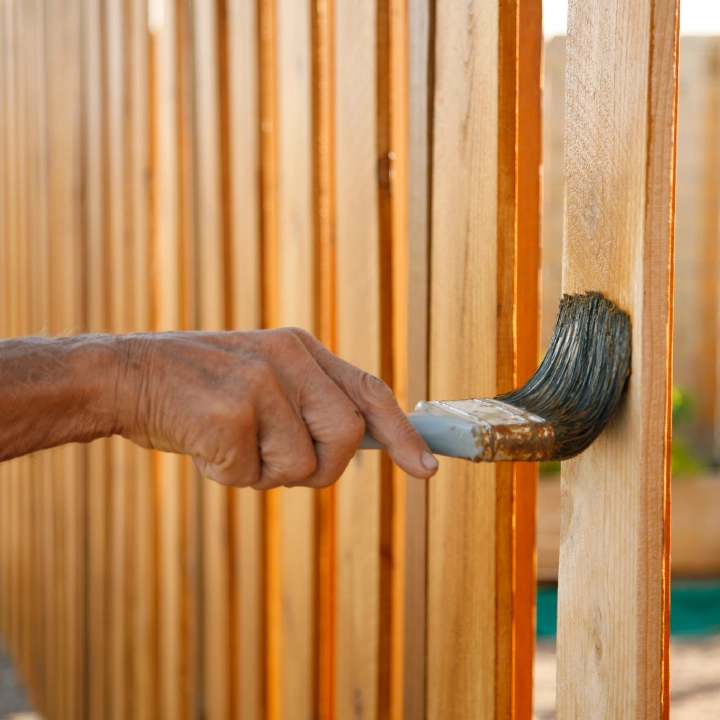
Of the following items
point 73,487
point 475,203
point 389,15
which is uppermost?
point 389,15

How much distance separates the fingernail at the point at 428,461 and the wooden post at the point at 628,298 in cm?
15

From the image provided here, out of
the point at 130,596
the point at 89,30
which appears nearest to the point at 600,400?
the point at 130,596

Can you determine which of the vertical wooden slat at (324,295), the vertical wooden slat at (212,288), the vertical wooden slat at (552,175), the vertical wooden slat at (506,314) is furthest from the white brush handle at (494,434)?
the vertical wooden slat at (552,175)

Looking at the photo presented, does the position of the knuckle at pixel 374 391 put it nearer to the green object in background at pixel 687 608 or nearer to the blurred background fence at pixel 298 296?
the blurred background fence at pixel 298 296

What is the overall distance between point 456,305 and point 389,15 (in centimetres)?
48

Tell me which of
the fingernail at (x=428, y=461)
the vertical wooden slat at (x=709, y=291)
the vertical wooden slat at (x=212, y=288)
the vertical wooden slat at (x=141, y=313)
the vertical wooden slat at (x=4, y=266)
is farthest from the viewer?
the vertical wooden slat at (x=709, y=291)

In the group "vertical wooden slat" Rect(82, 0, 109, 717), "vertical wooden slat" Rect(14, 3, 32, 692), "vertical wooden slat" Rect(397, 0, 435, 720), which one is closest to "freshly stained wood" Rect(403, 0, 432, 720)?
"vertical wooden slat" Rect(397, 0, 435, 720)

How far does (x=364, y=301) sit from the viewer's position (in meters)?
1.38

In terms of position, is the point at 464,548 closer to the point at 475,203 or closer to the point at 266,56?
the point at 475,203

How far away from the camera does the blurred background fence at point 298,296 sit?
108 centimetres

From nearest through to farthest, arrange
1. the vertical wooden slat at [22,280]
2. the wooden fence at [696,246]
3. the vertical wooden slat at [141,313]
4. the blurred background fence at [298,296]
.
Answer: the blurred background fence at [298,296]
the vertical wooden slat at [141,313]
the vertical wooden slat at [22,280]
the wooden fence at [696,246]

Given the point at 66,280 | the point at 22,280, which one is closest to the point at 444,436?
the point at 66,280

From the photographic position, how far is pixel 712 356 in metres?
6.43

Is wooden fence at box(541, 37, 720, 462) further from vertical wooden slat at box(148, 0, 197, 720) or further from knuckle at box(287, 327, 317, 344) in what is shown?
knuckle at box(287, 327, 317, 344)
